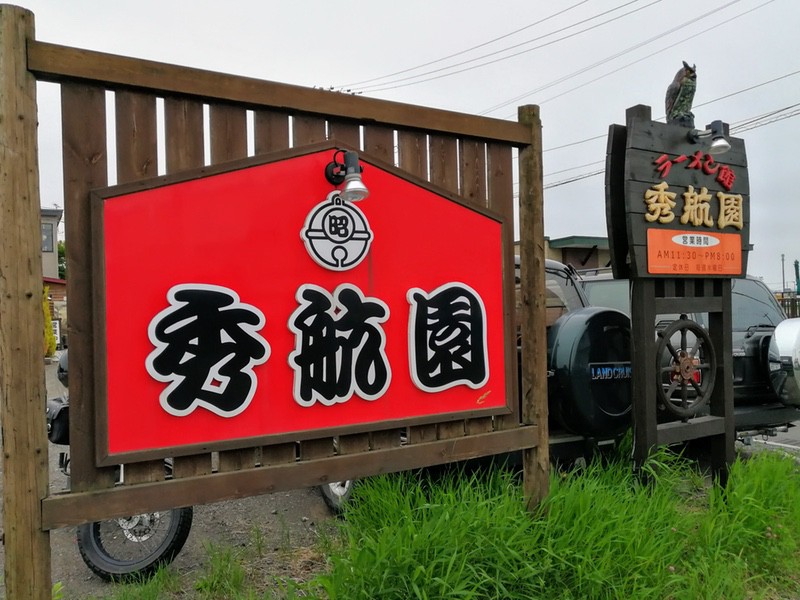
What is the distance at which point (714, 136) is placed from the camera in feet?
14.4

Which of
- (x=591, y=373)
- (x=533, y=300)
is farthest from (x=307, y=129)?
(x=591, y=373)

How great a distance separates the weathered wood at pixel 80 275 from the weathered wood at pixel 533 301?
6.93 ft

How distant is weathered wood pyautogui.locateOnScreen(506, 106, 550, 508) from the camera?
136 inches

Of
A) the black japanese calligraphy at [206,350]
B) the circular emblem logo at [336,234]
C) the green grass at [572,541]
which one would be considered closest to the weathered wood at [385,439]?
the green grass at [572,541]

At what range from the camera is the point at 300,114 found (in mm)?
2803

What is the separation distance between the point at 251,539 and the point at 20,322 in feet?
7.96

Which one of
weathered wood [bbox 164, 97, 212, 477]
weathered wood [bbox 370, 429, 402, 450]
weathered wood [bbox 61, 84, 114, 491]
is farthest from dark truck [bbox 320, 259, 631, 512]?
weathered wood [bbox 61, 84, 114, 491]

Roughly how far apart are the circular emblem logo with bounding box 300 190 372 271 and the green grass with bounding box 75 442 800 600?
1.25 m

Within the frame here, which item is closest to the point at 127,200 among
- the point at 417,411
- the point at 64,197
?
the point at 64,197

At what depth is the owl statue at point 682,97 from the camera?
→ 169 inches

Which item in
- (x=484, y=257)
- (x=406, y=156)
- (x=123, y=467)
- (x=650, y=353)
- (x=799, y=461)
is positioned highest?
(x=406, y=156)

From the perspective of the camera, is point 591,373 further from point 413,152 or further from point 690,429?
point 413,152

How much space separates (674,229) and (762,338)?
6.38 feet

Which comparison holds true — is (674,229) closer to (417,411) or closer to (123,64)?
(417,411)
